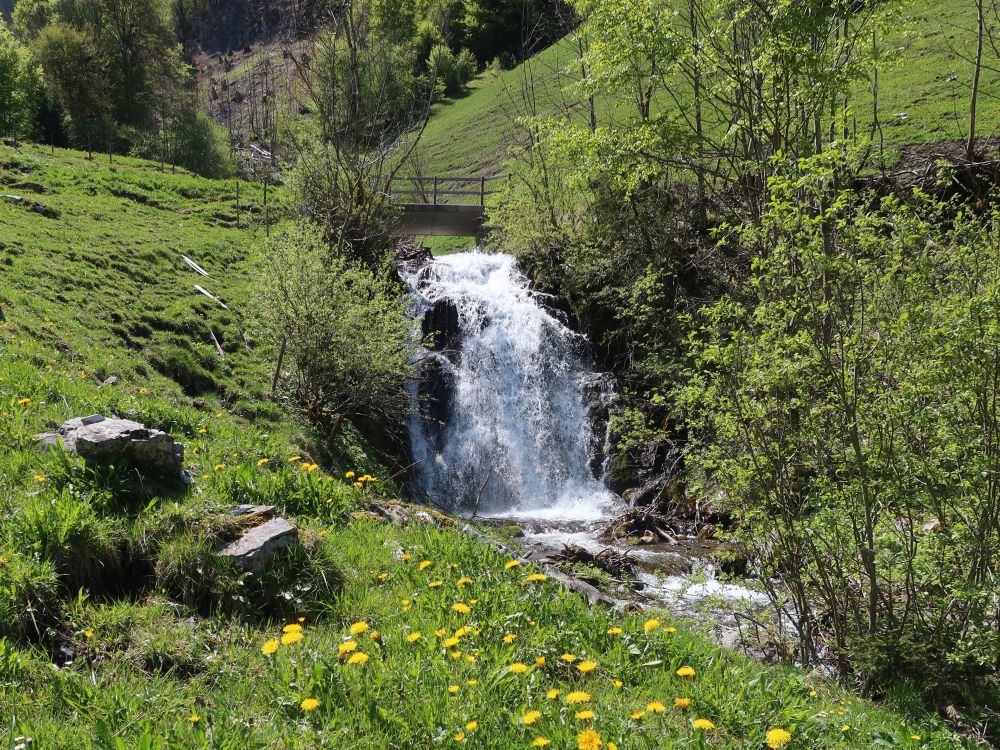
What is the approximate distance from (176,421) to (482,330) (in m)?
14.4

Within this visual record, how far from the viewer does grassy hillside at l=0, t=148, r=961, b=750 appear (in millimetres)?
3094

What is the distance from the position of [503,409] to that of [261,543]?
15.2m

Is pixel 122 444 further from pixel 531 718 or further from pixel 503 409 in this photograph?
pixel 503 409

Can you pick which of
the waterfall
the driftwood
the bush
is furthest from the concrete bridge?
the driftwood

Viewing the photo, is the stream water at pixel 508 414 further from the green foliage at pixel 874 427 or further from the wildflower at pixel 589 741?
the wildflower at pixel 589 741

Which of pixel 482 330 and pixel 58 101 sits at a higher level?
pixel 58 101

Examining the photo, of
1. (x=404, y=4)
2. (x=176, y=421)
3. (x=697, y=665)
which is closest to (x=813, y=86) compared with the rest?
(x=697, y=665)

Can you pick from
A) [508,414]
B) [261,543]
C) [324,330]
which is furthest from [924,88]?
[261,543]

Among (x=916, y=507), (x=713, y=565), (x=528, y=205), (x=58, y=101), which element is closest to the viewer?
(x=916, y=507)

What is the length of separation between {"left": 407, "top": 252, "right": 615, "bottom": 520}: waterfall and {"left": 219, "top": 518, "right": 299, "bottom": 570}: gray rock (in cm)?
1208

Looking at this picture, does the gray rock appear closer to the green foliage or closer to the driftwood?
the green foliage

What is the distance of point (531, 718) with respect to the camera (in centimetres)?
299

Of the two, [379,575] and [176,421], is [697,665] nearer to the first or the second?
[379,575]

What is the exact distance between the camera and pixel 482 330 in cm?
→ 2097
